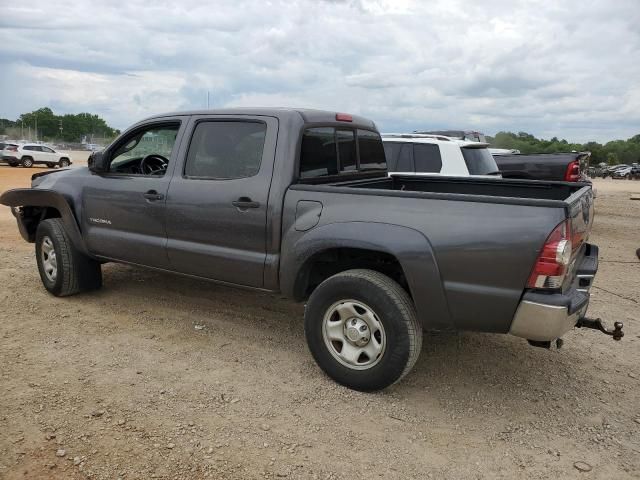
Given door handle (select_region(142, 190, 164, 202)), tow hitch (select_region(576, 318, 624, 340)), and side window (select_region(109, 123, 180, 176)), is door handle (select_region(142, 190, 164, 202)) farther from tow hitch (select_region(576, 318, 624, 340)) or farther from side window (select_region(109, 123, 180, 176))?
tow hitch (select_region(576, 318, 624, 340))

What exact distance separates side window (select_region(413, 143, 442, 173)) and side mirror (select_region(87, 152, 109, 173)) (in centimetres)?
450

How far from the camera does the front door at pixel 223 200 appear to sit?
4.09 metres

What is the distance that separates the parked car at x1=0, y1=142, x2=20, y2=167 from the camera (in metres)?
31.5

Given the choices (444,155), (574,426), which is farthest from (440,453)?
(444,155)

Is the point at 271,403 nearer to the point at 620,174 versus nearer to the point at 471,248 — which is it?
the point at 471,248

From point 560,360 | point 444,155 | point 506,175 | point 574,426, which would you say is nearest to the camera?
point 574,426

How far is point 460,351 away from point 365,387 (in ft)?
3.96

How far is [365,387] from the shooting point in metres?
3.69

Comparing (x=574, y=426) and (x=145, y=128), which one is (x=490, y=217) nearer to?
(x=574, y=426)

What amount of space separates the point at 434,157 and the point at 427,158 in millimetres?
100

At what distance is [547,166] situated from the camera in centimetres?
1095

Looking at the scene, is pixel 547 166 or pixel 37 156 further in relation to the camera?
pixel 37 156

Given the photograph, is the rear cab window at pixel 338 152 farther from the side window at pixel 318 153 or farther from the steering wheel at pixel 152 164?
the steering wheel at pixel 152 164

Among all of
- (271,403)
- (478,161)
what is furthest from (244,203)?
(478,161)
